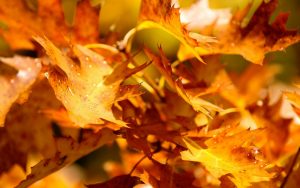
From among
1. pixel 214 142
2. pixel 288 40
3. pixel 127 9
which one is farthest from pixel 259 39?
pixel 127 9

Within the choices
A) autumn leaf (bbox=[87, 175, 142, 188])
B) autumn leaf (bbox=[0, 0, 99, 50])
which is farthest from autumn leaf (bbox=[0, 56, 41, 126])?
autumn leaf (bbox=[87, 175, 142, 188])

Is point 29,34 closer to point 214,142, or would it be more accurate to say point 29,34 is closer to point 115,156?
point 214,142

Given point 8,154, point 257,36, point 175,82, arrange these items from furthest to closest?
point 8,154, point 257,36, point 175,82

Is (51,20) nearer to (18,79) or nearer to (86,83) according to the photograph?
(18,79)

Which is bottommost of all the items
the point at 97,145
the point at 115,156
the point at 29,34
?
Answer: the point at 115,156

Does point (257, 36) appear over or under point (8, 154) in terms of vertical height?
over

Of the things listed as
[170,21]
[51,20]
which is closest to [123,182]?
[170,21]
